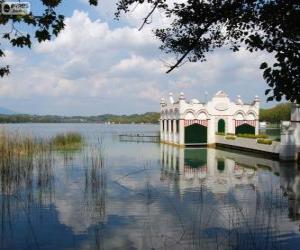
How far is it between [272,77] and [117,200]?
9034 mm

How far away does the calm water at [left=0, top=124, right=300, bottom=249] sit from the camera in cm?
828

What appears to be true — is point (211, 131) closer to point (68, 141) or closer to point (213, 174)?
point (68, 141)

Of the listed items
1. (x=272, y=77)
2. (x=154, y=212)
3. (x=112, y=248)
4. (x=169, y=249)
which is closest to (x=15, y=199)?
(x=154, y=212)

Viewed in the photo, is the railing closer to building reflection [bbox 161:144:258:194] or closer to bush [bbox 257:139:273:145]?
bush [bbox 257:139:273:145]

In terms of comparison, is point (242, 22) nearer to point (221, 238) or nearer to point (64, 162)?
point (221, 238)

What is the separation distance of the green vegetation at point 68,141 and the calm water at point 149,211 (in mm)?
12677

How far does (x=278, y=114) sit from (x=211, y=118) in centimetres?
5326

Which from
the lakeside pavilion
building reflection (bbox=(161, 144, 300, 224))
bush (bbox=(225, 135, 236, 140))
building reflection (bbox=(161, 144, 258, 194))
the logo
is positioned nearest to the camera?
the logo

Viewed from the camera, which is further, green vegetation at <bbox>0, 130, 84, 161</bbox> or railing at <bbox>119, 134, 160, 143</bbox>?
railing at <bbox>119, 134, 160, 143</bbox>

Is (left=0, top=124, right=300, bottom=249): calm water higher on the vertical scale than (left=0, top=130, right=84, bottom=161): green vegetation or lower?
lower

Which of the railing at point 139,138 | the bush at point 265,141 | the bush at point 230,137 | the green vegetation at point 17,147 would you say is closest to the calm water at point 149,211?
the green vegetation at point 17,147

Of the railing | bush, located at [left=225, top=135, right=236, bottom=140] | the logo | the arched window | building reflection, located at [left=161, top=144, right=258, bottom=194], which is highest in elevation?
the logo

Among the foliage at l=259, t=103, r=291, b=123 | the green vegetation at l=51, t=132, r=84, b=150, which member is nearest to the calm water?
the green vegetation at l=51, t=132, r=84, b=150

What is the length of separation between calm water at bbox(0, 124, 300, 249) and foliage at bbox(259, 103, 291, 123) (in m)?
68.0
